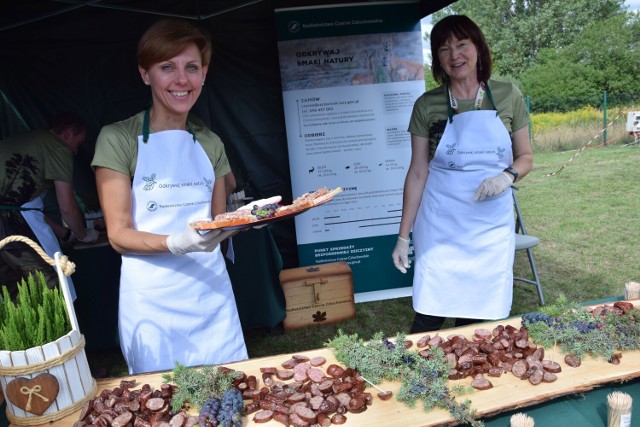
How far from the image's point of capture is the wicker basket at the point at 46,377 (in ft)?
3.95

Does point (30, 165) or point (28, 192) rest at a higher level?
point (30, 165)

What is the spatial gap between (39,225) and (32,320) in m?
2.20

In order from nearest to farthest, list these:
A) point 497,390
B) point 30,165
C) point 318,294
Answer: point 497,390 → point 30,165 → point 318,294

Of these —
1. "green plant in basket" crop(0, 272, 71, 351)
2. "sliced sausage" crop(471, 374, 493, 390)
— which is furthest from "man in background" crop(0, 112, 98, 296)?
"sliced sausage" crop(471, 374, 493, 390)

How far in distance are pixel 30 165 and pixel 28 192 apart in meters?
0.17

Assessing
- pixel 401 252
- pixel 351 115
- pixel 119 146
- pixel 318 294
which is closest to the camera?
pixel 119 146

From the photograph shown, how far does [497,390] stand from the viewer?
1.35 m

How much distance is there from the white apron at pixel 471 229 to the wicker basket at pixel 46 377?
Result: 5.37 ft

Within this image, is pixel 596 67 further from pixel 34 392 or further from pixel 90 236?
pixel 34 392

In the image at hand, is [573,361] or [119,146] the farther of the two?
[119,146]

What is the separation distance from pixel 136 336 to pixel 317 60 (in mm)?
3036

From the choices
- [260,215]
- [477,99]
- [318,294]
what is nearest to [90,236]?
[318,294]

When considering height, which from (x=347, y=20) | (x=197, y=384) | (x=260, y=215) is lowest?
(x=197, y=384)

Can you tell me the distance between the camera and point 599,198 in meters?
8.55
